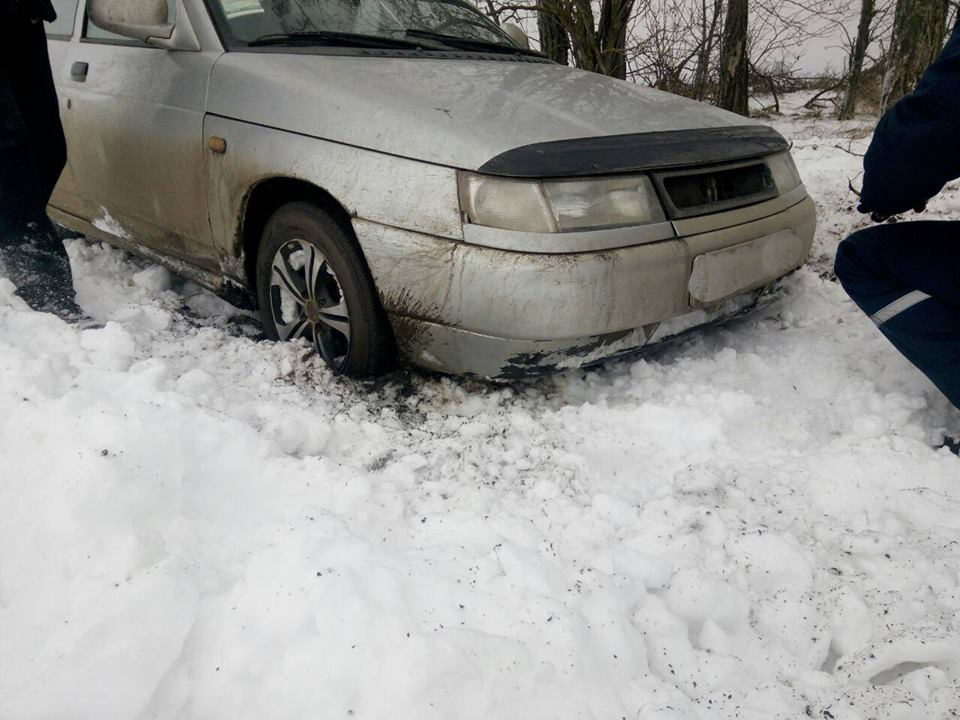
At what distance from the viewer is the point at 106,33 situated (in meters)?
3.21

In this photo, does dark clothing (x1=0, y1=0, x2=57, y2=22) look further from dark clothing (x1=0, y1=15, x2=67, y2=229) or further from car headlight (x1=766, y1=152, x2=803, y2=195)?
car headlight (x1=766, y1=152, x2=803, y2=195)

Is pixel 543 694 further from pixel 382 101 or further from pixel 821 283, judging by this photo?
pixel 821 283

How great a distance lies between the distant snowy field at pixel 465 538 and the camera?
4.36 ft

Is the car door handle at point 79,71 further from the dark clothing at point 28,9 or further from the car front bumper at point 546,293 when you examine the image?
the car front bumper at point 546,293

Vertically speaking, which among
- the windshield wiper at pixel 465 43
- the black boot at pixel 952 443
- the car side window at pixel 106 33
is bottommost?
the black boot at pixel 952 443

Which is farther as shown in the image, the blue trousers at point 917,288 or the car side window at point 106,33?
the car side window at point 106,33

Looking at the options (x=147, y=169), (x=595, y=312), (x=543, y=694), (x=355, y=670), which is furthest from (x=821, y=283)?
(x=147, y=169)

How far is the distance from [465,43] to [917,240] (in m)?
2.06

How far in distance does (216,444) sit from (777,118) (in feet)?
35.7

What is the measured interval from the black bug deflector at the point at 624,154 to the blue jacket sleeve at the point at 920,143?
53 centimetres

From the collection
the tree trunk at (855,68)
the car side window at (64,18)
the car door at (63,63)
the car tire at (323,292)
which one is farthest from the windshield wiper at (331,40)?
the tree trunk at (855,68)

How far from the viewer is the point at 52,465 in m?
1.70

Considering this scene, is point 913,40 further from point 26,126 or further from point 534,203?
point 26,126

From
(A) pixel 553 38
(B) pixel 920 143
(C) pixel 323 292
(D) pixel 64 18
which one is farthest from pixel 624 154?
(A) pixel 553 38
